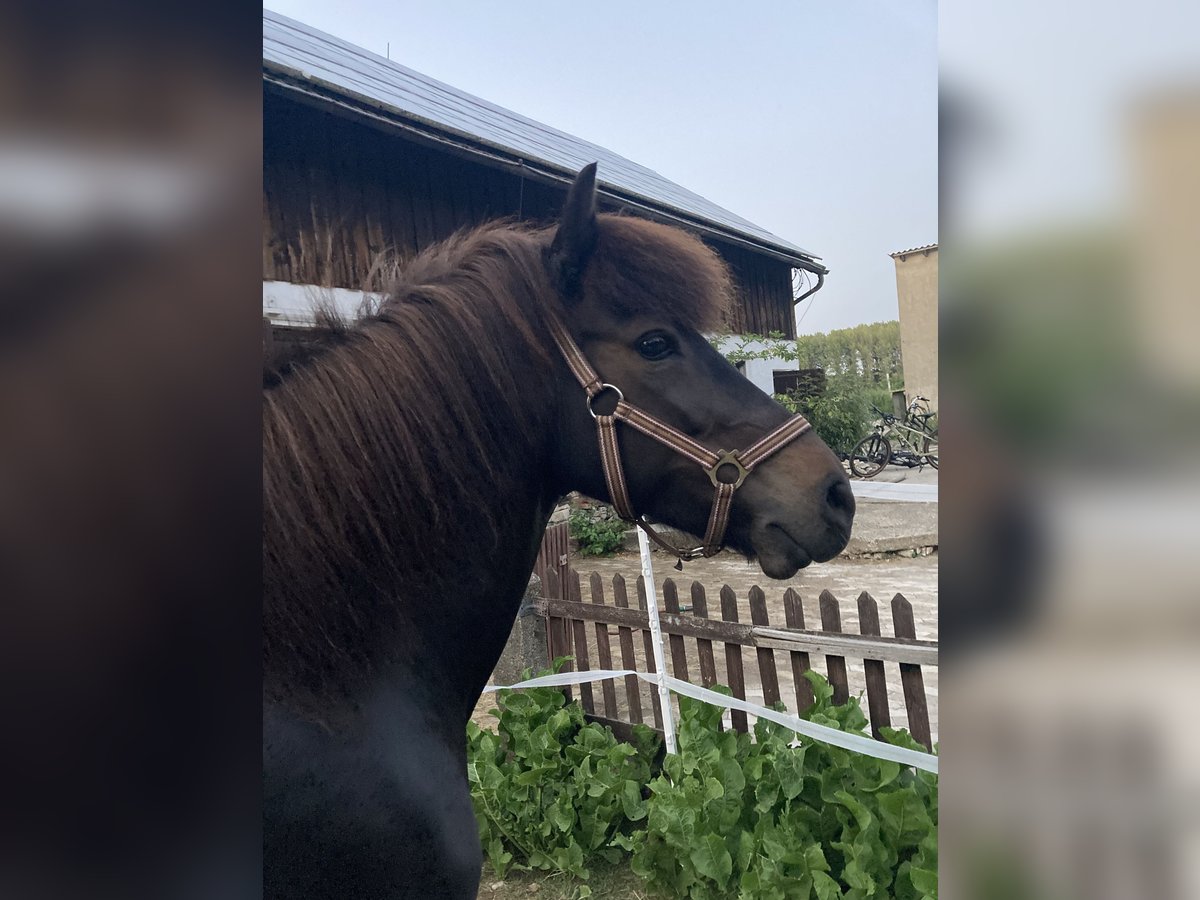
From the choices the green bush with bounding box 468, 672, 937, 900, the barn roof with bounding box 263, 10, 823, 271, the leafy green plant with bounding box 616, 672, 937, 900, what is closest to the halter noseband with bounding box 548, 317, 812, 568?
the barn roof with bounding box 263, 10, 823, 271

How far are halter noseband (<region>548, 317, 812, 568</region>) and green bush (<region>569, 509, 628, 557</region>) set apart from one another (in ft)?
7.36

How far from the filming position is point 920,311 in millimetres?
733

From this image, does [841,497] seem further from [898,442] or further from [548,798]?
[548,798]

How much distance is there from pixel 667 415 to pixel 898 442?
1.31 ft

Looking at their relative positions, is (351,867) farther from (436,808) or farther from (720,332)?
(720,332)

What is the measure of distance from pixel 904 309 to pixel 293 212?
116 cm

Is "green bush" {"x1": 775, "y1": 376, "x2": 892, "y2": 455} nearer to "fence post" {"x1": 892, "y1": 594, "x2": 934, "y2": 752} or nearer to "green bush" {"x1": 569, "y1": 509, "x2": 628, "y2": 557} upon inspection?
"fence post" {"x1": 892, "y1": 594, "x2": 934, "y2": 752}

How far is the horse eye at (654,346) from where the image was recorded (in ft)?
4.18

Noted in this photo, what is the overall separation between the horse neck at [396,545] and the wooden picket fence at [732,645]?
1.46 metres

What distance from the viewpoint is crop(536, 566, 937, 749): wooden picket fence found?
2238mm

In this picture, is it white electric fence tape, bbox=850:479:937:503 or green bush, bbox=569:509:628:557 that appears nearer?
white electric fence tape, bbox=850:479:937:503
